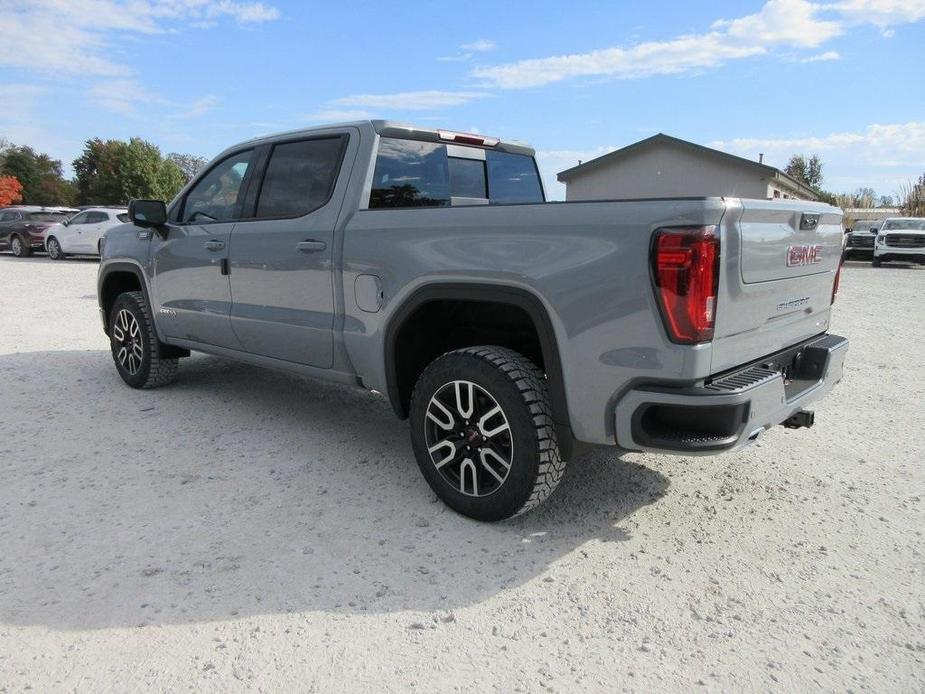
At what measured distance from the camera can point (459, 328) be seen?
3754mm

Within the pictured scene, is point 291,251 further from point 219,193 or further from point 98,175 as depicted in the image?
point 98,175

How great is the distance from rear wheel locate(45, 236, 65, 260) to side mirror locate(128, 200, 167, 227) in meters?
17.5

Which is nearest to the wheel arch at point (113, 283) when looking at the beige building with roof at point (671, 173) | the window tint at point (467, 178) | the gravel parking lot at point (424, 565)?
the gravel parking lot at point (424, 565)

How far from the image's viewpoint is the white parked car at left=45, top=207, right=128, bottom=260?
18859mm

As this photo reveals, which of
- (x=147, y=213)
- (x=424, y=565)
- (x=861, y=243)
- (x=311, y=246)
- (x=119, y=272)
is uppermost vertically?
(x=147, y=213)

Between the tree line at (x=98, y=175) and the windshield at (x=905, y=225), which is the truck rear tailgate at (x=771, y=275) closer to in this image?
the windshield at (x=905, y=225)

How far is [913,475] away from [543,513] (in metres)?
2.16

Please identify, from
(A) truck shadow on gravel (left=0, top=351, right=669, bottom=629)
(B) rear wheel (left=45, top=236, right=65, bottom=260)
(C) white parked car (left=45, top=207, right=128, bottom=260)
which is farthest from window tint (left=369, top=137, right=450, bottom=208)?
(B) rear wheel (left=45, top=236, right=65, bottom=260)

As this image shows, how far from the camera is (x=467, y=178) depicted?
14.4ft

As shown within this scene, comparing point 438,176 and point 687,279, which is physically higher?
point 438,176

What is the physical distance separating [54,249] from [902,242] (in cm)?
2569

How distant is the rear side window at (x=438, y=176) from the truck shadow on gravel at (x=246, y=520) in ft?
5.16

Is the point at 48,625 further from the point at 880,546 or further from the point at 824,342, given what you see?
the point at 824,342

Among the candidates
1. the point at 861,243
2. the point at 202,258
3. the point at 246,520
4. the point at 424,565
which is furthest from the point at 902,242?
the point at 246,520
